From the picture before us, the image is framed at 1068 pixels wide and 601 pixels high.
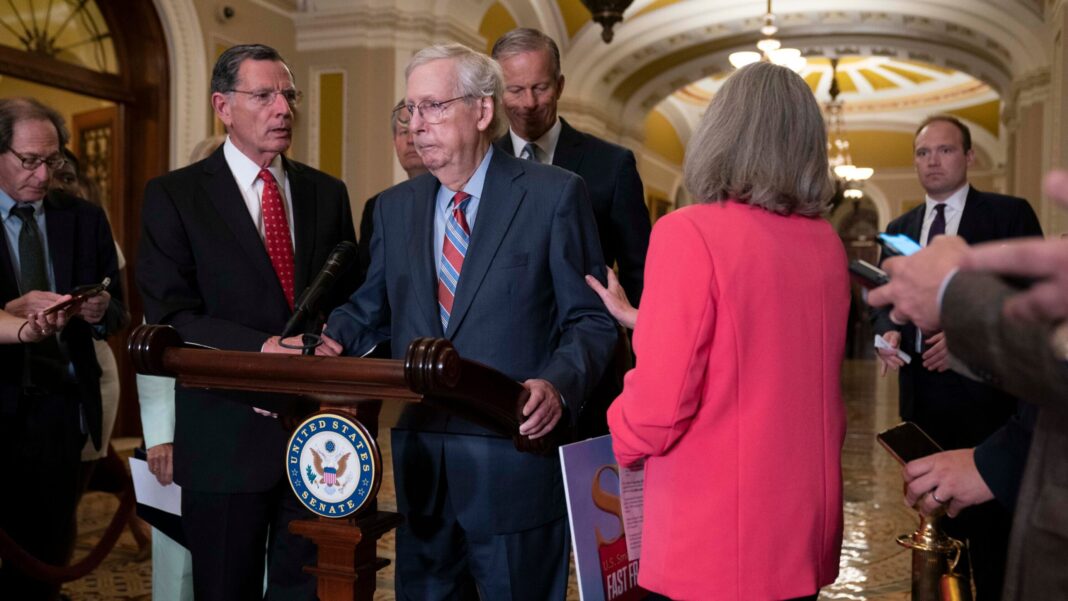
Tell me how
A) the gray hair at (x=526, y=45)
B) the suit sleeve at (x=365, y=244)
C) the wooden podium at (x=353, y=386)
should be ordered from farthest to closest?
the gray hair at (x=526, y=45), the suit sleeve at (x=365, y=244), the wooden podium at (x=353, y=386)

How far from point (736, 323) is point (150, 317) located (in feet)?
4.57

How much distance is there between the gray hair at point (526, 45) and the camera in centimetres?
278

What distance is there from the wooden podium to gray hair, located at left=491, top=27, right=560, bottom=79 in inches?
51.3

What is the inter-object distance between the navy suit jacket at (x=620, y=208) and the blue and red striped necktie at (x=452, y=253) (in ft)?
2.11

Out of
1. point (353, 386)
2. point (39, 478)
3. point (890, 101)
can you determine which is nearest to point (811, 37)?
point (890, 101)

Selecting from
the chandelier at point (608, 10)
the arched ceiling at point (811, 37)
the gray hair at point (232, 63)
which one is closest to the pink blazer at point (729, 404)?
the gray hair at point (232, 63)

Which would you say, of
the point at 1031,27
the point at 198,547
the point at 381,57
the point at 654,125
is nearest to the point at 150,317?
the point at 198,547

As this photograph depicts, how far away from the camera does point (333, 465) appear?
5.60 feet

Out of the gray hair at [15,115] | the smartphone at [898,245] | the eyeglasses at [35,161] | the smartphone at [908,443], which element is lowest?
the smartphone at [908,443]

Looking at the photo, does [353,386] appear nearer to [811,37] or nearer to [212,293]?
[212,293]

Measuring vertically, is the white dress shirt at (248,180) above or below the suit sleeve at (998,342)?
above

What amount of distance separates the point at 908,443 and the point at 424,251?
1035 millimetres

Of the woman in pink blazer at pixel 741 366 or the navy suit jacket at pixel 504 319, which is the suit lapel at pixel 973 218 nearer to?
the navy suit jacket at pixel 504 319

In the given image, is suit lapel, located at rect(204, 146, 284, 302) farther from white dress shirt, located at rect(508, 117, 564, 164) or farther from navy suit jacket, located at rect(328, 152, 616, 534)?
white dress shirt, located at rect(508, 117, 564, 164)
